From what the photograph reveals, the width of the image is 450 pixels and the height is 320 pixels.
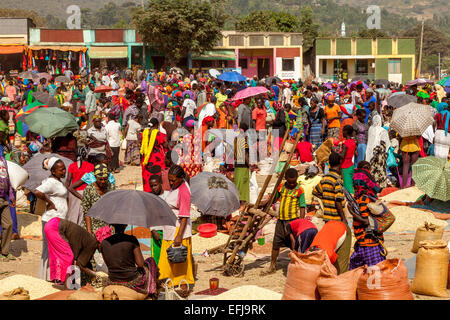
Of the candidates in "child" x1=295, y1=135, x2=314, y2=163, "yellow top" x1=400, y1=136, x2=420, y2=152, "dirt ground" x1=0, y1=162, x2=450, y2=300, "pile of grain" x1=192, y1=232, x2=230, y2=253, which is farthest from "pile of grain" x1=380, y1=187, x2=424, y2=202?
"pile of grain" x1=192, y1=232, x2=230, y2=253

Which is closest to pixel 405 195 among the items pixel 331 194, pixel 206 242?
pixel 206 242

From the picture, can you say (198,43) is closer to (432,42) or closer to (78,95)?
(78,95)

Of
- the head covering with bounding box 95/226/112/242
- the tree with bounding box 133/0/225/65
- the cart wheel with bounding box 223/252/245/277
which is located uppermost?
the tree with bounding box 133/0/225/65

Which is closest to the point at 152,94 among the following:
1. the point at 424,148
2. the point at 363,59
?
the point at 424,148

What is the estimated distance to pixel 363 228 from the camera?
21.7 ft

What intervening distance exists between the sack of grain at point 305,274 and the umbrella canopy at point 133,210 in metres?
1.21

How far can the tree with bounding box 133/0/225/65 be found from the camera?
41.0 m

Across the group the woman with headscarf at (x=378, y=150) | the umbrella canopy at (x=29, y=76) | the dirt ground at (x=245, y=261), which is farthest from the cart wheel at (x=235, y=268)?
the umbrella canopy at (x=29, y=76)

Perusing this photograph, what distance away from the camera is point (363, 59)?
53312 mm

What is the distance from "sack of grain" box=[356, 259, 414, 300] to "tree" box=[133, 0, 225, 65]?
3646cm

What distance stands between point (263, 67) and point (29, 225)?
42.4 metres

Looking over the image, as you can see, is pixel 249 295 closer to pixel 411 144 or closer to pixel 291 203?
pixel 291 203

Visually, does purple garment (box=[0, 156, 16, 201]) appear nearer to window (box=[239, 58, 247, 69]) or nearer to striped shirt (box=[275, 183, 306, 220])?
striped shirt (box=[275, 183, 306, 220])
